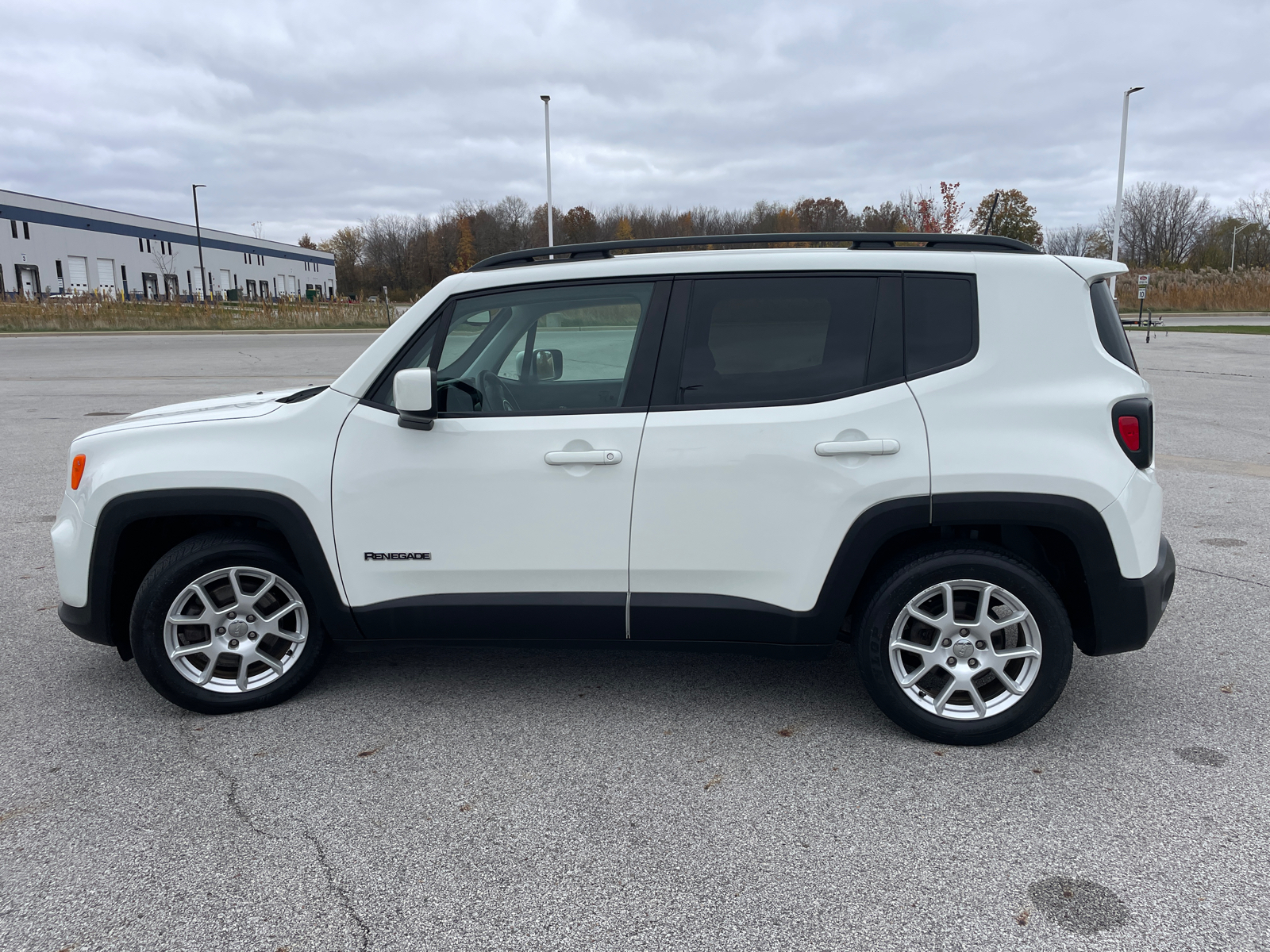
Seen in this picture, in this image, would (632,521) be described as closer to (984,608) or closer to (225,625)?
(984,608)

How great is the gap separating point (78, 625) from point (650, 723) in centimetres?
231

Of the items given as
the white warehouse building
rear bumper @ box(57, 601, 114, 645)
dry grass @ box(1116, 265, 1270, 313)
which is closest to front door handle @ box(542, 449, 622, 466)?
rear bumper @ box(57, 601, 114, 645)

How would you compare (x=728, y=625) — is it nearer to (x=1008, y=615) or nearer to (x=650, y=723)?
(x=650, y=723)

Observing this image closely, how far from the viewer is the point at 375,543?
3.46 m

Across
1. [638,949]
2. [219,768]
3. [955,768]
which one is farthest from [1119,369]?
[219,768]

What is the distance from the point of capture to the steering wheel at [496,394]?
3.48 m

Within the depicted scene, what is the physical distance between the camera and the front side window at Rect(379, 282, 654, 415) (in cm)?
346

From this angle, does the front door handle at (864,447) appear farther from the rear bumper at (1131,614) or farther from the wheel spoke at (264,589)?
the wheel spoke at (264,589)

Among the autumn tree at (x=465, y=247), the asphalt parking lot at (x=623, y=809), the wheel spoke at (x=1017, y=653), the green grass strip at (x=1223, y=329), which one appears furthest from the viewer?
the autumn tree at (x=465, y=247)

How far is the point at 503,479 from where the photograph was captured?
11.0 ft

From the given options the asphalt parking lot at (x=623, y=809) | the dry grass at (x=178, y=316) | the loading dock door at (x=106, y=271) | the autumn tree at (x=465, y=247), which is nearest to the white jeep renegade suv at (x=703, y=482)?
the asphalt parking lot at (x=623, y=809)

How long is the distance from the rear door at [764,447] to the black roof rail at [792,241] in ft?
0.54

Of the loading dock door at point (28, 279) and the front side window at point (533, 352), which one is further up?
the loading dock door at point (28, 279)

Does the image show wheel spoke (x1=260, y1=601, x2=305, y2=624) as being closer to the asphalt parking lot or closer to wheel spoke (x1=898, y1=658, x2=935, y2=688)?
the asphalt parking lot
